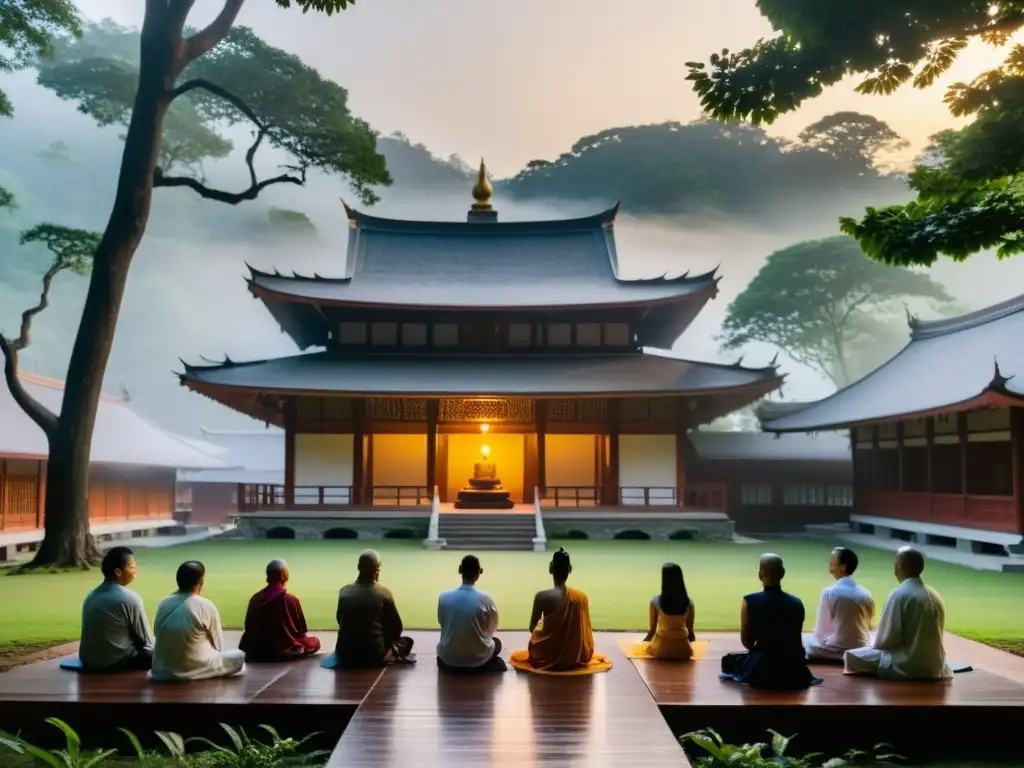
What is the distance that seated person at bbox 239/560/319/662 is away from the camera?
7.94 m

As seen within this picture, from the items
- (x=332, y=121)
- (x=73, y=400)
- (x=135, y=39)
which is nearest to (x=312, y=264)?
(x=135, y=39)

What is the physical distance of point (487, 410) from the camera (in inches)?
1048

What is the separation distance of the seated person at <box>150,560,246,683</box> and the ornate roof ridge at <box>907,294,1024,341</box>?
74.0ft

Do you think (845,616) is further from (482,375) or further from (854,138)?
(854,138)

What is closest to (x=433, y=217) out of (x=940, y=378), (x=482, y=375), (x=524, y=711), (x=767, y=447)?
(x=767, y=447)

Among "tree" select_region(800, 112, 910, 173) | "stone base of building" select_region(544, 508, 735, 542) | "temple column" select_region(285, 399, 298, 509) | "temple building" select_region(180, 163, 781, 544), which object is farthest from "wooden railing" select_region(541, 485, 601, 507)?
"tree" select_region(800, 112, 910, 173)

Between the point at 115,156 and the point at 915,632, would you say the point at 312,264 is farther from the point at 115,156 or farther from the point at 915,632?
the point at 915,632

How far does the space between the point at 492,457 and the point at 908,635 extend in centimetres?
2287

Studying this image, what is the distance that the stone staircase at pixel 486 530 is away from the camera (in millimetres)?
21062

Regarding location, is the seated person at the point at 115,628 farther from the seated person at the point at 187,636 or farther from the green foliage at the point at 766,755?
the green foliage at the point at 766,755

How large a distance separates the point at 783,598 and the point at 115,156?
335 feet

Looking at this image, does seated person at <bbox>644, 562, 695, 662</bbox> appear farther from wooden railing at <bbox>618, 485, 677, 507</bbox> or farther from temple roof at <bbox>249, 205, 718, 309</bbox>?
temple roof at <bbox>249, 205, 718, 309</bbox>

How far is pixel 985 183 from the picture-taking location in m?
9.02

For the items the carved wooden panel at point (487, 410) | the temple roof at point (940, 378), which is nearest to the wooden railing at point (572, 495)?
the carved wooden panel at point (487, 410)
